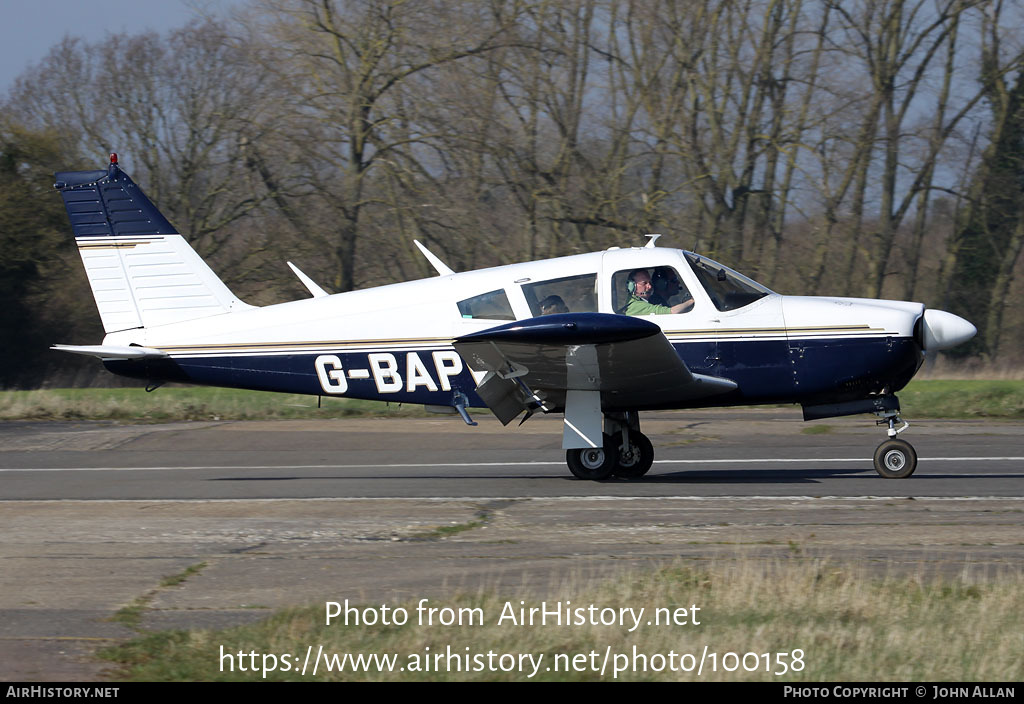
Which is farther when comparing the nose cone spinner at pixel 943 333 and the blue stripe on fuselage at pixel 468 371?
the blue stripe on fuselage at pixel 468 371

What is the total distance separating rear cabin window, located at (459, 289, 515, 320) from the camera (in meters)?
9.95

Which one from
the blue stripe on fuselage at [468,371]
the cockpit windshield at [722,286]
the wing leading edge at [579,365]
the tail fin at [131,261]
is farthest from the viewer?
the tail fin at [131,261]

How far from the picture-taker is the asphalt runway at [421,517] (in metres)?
5.96

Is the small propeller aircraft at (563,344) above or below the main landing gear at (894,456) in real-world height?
above

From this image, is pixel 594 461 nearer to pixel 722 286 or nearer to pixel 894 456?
pixel 722 286

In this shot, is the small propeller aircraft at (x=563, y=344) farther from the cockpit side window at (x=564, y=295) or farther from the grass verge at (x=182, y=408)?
the grass verge at (x=182, y=408)

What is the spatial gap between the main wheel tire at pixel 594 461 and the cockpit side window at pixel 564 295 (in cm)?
146

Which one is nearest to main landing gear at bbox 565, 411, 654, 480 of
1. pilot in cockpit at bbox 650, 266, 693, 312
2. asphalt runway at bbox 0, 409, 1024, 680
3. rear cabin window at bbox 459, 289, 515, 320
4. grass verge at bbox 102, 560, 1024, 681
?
asphalt runway at bbox 0, 409, 1024, 680

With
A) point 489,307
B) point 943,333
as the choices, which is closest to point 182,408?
point 489,307

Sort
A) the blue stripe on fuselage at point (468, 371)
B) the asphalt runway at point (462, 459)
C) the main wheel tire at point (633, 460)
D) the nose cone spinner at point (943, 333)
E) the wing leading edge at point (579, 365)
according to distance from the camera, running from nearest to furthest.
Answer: the wing leading edge at point (579, 365), the nose cone spinner at point (943, 333), the blue stripe on fuselage at point (468, 371), the asphalt runway at point (462, 459), the main wheel tire at point (633, 460)

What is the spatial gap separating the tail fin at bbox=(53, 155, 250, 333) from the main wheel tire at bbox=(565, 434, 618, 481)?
3.81 meters

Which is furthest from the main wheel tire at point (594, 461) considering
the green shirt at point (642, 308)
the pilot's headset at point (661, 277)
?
the pilot's headset at point (661, 277)

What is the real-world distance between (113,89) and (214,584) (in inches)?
1039

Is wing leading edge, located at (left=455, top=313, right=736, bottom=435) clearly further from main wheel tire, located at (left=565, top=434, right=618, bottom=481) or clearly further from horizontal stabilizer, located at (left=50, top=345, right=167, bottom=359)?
horizontal stabilizer, located at (left=50, top=345, right=167, bottom=359)
